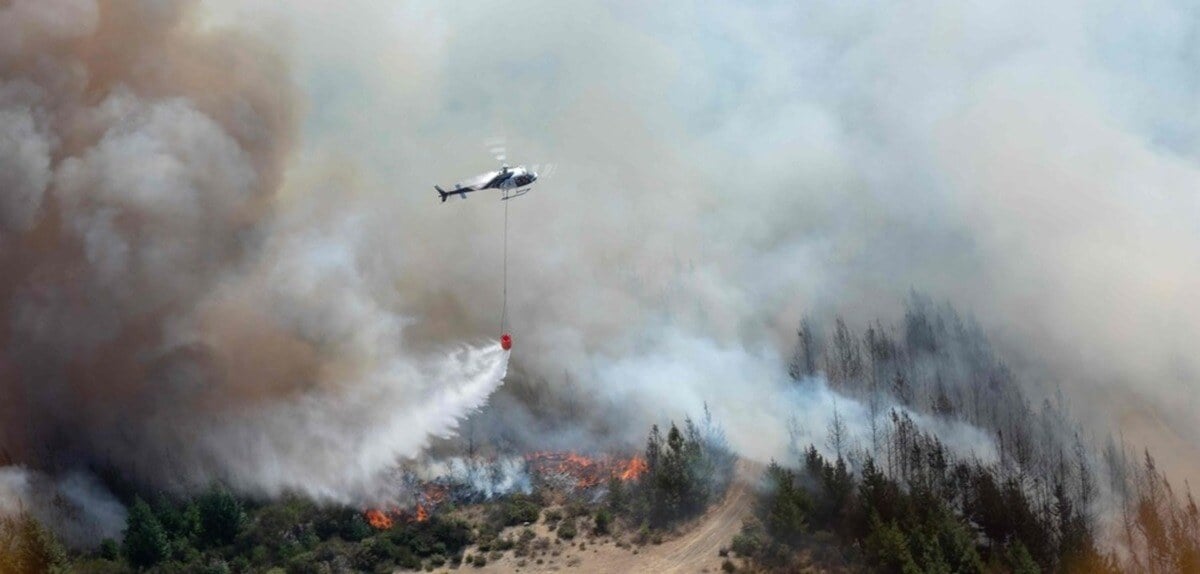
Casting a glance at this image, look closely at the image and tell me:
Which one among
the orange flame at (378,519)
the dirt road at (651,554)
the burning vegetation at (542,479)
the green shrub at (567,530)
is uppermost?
Result: the burning vegetation at (542,479)

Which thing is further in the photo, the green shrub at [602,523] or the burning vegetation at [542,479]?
the burning vegetation at [542,479]

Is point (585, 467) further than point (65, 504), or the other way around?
point (585, 467)

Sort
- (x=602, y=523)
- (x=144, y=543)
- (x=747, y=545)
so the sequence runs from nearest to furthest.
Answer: (x=144, y=543) < (x=747, y=545) < (x=602, y=523)

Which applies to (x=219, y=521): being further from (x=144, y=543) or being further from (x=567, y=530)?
(x=567, y=530)

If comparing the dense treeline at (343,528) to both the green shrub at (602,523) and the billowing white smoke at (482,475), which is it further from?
the billowing white smoke at (482,475)

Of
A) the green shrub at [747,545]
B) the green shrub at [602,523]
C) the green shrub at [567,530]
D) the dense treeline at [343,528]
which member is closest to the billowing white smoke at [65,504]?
the dense treeline at [343,528]

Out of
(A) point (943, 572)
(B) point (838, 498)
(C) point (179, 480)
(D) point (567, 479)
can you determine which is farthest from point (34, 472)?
(A) point (943, 572)

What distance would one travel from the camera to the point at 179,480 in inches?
2382

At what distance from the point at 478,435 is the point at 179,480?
17810mm

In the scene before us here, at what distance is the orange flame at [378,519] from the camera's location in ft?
194

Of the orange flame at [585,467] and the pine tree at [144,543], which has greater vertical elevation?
the orange flame at [585,467]

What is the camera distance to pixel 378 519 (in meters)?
59.6

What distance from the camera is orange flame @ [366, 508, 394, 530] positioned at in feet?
194

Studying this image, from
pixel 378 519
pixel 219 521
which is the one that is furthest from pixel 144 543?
pixel 378 519
